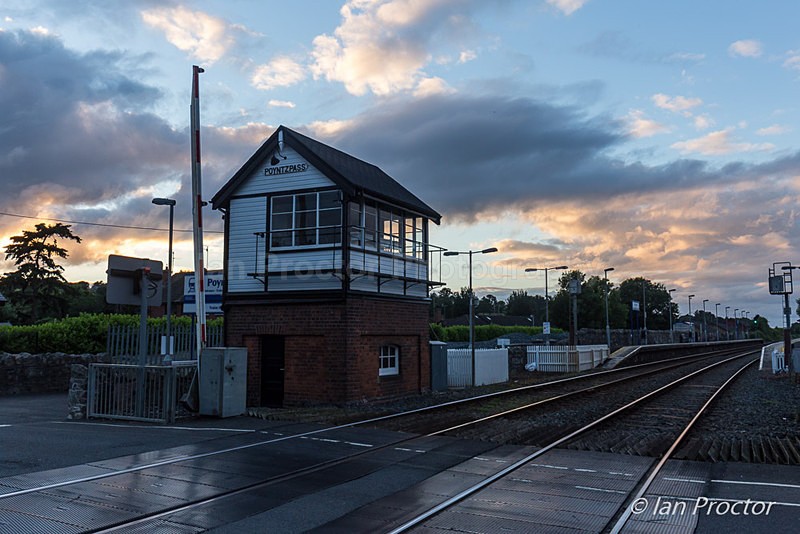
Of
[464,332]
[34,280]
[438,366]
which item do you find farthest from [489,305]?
[438,366]

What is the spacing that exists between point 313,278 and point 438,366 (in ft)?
22.0

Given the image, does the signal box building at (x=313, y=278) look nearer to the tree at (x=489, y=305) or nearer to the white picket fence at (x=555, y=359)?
the white picket fence at (x=555, y=359)

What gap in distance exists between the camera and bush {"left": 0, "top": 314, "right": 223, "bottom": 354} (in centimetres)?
2422

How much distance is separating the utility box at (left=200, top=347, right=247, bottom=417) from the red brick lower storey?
2.80 metres

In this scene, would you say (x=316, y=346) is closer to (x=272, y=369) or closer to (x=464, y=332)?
(x=272, y=369)

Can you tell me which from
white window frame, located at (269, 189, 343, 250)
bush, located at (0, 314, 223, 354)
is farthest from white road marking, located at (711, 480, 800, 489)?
bush, located at (0, 314, 223, 354)

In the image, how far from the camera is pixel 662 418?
1562cm

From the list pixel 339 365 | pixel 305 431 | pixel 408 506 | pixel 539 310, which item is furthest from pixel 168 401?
pixel 539 310

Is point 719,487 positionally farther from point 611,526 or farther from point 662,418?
point 662,418

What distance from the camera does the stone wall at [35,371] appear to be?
2109 cm

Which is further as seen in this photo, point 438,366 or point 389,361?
point 438,366

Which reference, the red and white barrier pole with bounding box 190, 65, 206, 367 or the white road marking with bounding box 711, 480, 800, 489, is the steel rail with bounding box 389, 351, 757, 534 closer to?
the white road marking with bounding box 711, 480, 800, 489

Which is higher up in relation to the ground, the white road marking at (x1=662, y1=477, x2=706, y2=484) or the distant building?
the distant building

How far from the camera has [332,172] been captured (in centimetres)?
1783
